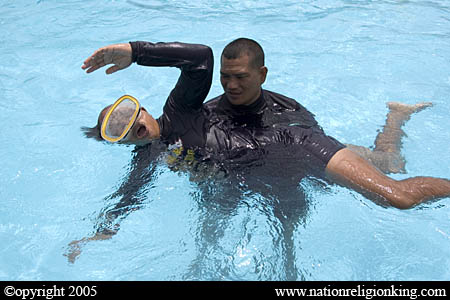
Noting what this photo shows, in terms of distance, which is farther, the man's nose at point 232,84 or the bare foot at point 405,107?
the bare foot at point 405,107

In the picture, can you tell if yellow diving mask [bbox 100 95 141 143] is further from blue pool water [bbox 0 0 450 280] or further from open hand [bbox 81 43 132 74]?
blue pool water [bbox 0 0 450 280]

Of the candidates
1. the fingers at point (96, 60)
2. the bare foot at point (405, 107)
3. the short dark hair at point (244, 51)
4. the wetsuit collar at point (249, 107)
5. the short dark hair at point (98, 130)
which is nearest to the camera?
the fingers at point (96, 60)

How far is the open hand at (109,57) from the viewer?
3176mm

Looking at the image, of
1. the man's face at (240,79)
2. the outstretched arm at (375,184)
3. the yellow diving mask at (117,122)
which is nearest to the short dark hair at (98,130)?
the yellow diving mask at (117,122)

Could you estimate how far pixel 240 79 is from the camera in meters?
3.60

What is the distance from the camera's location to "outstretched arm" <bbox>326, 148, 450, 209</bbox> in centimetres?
322

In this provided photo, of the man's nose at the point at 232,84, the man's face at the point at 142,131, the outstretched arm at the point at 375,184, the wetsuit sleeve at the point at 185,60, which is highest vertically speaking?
the wetsuit sleeve at the point at 185,60

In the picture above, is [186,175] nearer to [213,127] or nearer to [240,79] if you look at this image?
[213,127]

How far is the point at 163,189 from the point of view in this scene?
4.44 metres

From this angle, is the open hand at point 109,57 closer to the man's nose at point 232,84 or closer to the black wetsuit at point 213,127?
the black wetsuit at point 213,127

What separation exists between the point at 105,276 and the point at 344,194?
2235 mm

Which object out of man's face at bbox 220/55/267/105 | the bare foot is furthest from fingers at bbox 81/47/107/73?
the bare foot

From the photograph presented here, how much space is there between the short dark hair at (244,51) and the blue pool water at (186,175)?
102 centimetres
